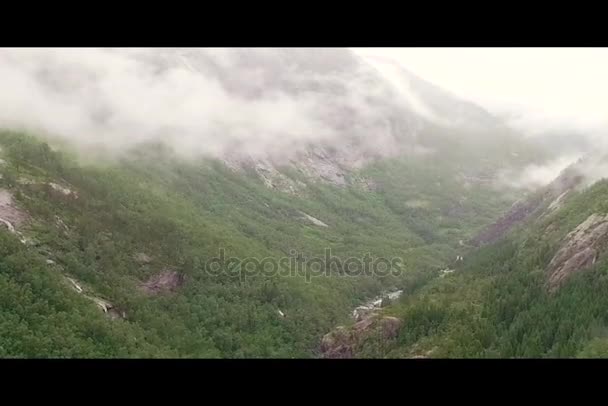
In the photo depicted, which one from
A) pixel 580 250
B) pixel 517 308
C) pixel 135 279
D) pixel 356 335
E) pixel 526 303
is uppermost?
pixel 580 250

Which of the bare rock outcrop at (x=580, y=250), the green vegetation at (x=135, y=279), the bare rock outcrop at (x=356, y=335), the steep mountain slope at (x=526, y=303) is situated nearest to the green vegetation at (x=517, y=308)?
the steep mountain slope at (x=526, y=303)

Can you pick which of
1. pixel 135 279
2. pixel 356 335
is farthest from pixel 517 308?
pixel 135 279

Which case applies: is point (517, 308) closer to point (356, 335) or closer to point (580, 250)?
point (580, 250)

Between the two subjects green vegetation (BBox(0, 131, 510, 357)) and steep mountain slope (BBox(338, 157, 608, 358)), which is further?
green vegetation (BBox(0, 131, 510, 357))

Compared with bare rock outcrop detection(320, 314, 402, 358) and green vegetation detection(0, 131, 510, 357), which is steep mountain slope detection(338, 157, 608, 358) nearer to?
bare rock outcrop detection(320, 314, 402, 358)

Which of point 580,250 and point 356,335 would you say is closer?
point 580,250

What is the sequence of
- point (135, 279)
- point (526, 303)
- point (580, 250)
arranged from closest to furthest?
point (526, 303)
point (580, 250)
point (135, 279)

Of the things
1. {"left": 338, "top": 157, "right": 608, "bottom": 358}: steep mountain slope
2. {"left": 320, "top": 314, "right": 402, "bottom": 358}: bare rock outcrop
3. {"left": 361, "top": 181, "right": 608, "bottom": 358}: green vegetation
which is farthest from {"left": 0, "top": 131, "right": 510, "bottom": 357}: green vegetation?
{"left": 338, "top": 157, "right": 608, "bottom": 358}: steep mountain slope
